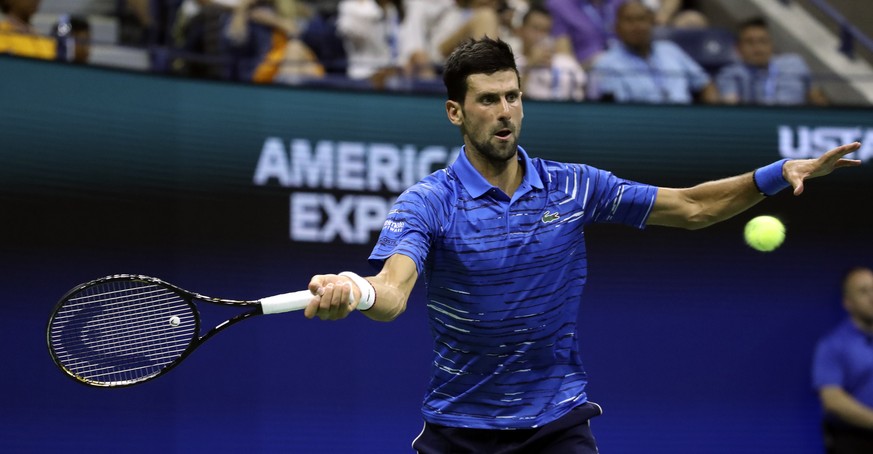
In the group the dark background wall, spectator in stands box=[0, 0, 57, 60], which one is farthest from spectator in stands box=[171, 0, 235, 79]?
spectator in stands box=[0, 0, 57, 60]

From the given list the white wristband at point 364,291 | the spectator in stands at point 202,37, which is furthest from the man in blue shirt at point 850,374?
the white wristband at point 364,291

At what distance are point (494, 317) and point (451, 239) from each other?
0.30 m

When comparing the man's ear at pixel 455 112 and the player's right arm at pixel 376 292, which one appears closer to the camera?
the player's right arm at pixel 376 292

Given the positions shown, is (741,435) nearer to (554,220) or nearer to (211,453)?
(211,453)

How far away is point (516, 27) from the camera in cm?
953

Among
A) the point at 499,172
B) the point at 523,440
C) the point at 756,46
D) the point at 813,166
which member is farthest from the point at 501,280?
the point at 756,46

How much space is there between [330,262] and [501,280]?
372cm

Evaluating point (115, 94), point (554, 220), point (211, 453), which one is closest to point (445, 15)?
point (115, 94)

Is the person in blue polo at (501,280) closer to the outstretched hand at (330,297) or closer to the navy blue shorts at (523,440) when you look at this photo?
the navy blue shorts at (523,440)

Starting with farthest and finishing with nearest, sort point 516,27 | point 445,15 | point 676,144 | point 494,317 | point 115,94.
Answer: point 516,27, point 445,15, point 676,144, point 115,94, point 494,317

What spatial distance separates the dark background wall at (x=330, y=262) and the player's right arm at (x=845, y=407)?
453mm

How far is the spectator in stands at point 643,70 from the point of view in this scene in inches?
326

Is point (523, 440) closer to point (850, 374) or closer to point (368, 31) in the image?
point (850, 374)

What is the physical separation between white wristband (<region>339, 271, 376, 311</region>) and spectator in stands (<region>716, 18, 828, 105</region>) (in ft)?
17.2
